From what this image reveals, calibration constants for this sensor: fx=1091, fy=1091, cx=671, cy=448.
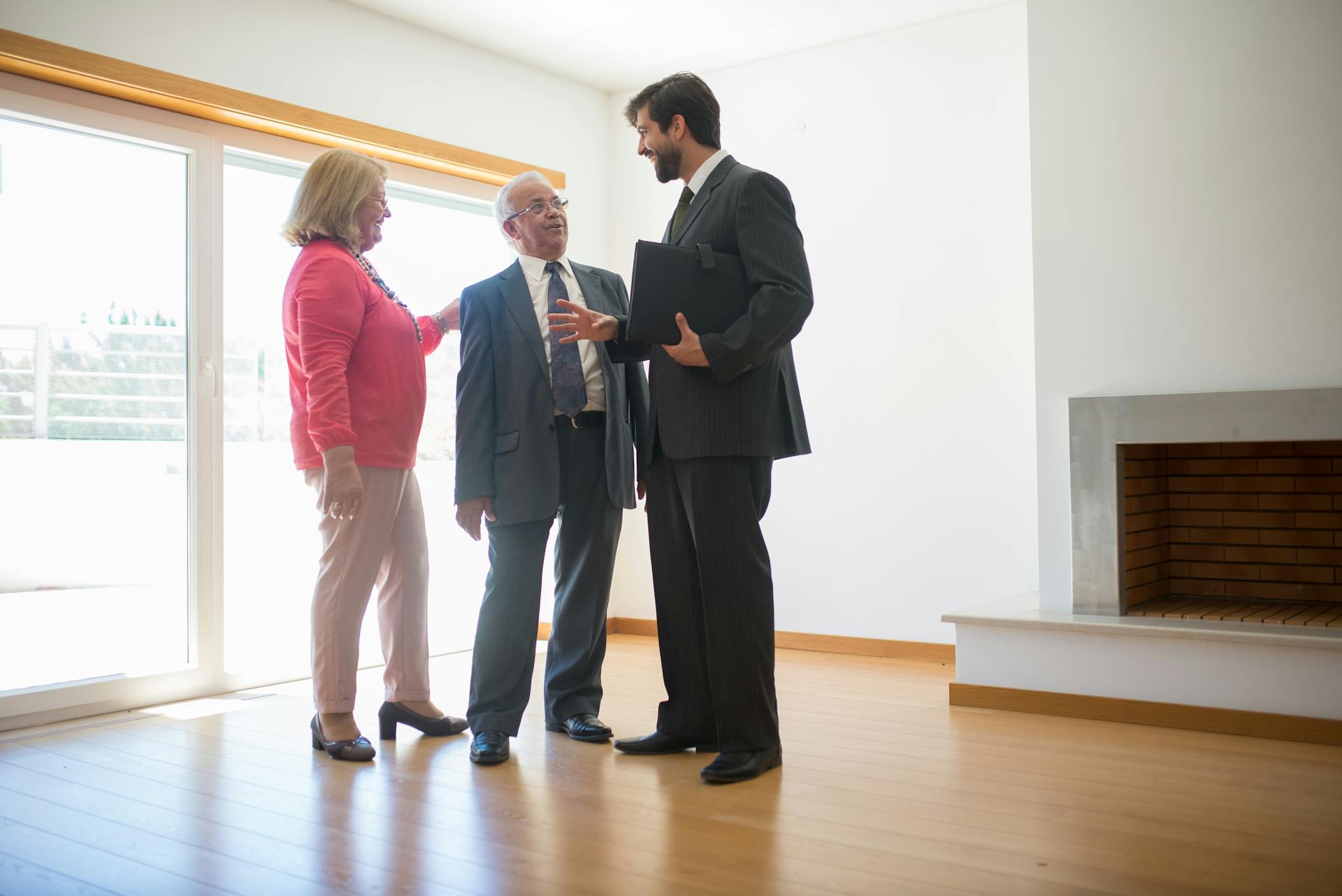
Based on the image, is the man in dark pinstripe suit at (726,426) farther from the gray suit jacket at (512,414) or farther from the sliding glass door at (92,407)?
the sliding glass door at (92,407)

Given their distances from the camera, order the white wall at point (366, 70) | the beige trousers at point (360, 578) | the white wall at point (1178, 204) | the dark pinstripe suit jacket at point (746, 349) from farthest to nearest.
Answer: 1. the white wall at point (366, 70)
2. the white wall at point (1178, 204)
3. the beige trousers at point (360, 578)
4. the dark pinstripe suit jacket at point (746, 349)

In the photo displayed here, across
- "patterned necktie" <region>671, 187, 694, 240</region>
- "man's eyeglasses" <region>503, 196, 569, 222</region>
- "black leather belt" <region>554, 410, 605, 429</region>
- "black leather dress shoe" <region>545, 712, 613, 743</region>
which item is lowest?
"black leather dress shoe" <region>545, 712, 613, 743</region>

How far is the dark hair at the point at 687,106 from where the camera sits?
8.63 feet

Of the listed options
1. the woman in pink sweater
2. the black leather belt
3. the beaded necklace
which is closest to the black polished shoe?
the woman in pink sweater

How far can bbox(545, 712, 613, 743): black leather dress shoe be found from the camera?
2.92 metres

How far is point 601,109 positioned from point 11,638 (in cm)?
347

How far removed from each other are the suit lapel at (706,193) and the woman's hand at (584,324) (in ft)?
0.80

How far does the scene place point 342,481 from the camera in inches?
105

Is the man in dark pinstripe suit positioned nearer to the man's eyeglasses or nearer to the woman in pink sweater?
the man's eyeglasses

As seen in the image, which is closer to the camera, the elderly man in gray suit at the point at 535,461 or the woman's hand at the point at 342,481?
the woman's hand at the point at 342,481

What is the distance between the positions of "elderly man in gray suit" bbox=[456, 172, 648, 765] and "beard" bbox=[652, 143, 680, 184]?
38cm

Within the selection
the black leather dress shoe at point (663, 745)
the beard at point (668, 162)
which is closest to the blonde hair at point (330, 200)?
the beard at point (668, 162)

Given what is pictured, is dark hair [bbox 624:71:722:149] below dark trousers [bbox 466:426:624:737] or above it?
above

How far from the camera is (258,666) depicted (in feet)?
12.7
